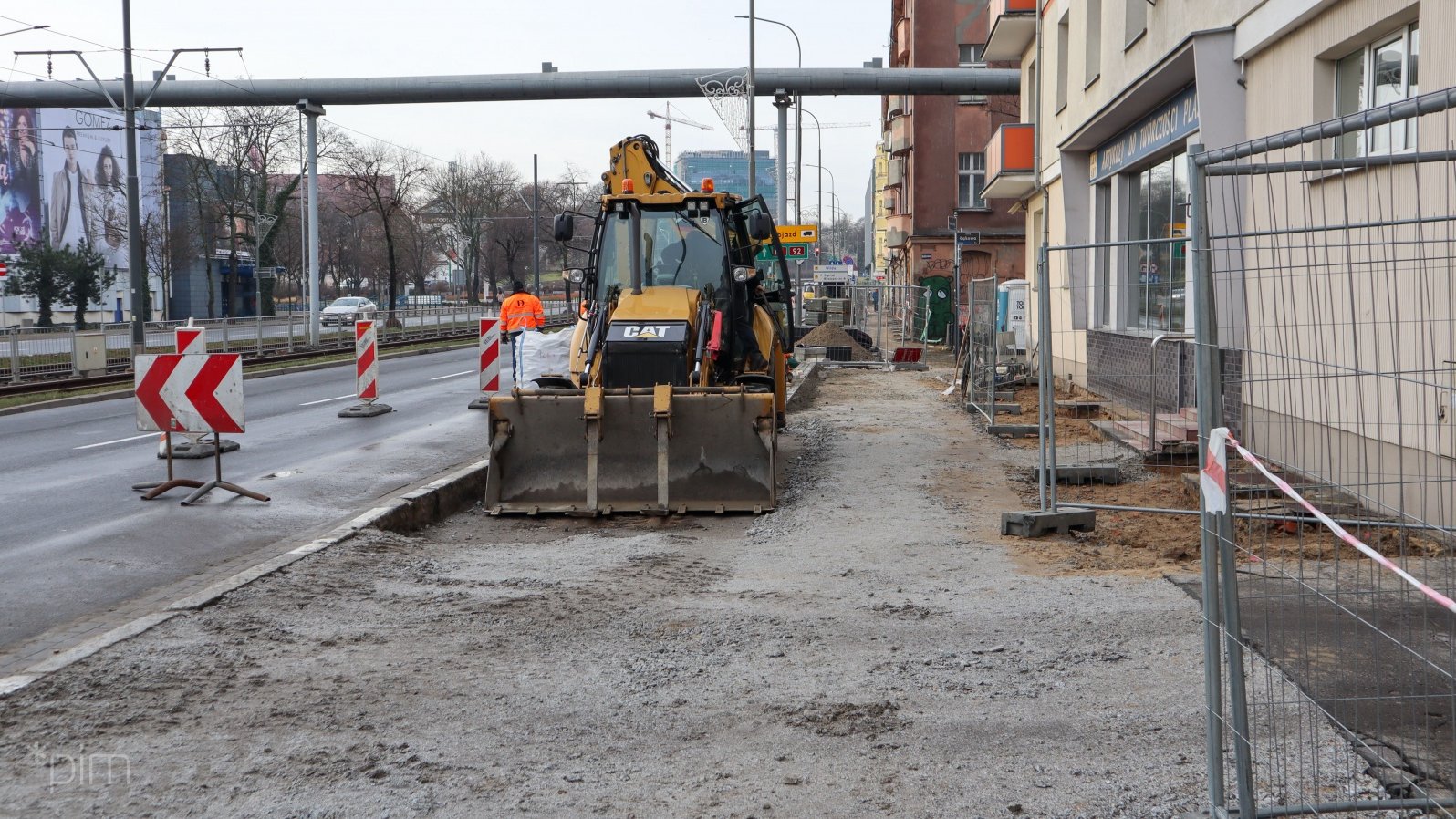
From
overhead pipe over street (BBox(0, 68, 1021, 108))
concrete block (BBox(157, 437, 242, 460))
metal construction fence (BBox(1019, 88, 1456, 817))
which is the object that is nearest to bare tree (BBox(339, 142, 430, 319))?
overhead pipe over street (BBox(0, 68, 1021, 108))

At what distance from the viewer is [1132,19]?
17.0 meters

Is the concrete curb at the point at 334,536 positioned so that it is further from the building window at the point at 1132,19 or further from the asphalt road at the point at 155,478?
the building window at the point at 1132,19

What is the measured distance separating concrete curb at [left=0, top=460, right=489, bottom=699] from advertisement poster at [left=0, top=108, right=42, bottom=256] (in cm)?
6924

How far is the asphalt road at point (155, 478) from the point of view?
7.79 metres

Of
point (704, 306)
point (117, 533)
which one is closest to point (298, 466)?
point (117, 533)

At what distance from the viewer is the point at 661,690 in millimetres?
5383

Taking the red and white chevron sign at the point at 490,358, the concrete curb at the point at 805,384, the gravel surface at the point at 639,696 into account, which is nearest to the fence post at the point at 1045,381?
the gravel surface at the point at 639,696

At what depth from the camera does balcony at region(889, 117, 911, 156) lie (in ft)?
170

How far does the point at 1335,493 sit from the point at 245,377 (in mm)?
25782

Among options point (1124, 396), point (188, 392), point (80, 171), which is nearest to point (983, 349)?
point (1124, 396)

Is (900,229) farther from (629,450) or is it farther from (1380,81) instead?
(629,450)

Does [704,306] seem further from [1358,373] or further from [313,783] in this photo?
[1358,373]

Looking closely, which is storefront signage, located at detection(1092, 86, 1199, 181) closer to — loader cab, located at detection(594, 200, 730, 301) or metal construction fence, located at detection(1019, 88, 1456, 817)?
loader cab, located at detection(594, 200, 730, 301)

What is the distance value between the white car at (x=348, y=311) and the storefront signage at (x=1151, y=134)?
36.6 m
